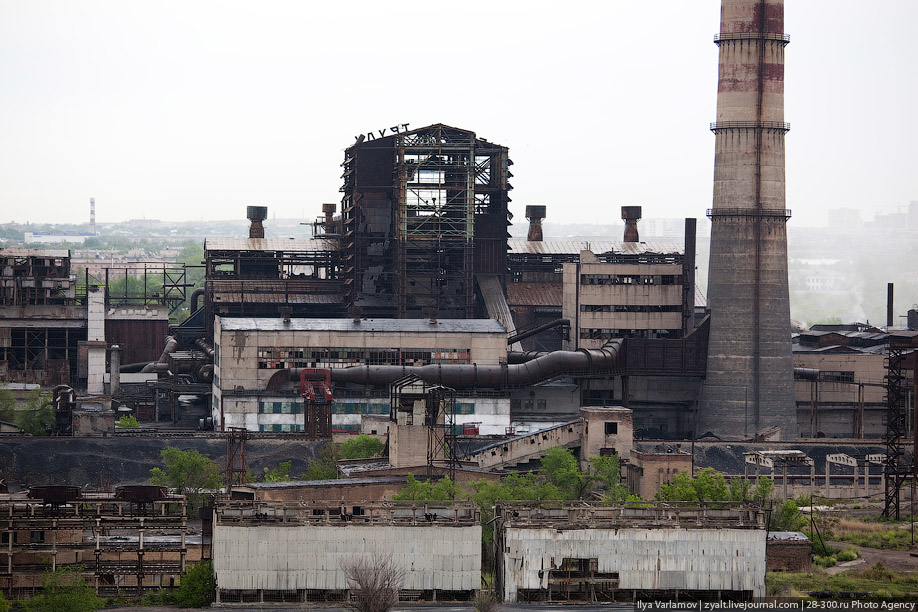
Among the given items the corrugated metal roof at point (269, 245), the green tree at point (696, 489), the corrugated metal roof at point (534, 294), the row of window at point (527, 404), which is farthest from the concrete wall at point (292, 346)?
the corrugated metal roof at point (534, 294)

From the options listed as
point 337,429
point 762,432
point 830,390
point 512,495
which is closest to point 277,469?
point 337,429

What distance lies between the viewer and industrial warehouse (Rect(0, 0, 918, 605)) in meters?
47.8

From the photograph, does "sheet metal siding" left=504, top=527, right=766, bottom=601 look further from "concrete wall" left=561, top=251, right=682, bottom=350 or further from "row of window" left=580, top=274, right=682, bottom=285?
"row of window" left=580, top=274, right=682, bottom=285

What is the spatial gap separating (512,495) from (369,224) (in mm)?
38919

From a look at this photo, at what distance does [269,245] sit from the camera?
101 metres

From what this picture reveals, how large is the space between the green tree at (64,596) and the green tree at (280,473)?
16.5m

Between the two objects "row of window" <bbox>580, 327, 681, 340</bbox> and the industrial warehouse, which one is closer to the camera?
the industrial warehouse

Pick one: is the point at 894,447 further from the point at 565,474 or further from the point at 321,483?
the point at 321,483

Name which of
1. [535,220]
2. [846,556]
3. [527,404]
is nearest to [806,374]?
[527,404]

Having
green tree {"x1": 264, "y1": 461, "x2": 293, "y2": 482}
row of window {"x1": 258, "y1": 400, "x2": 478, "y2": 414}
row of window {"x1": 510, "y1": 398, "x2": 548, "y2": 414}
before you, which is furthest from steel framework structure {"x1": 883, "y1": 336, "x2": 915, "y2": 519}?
green tree {"x1": 264, "y1": 461, "x2": 293, "y2": 482}

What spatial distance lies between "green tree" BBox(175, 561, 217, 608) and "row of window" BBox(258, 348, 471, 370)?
31.1 m

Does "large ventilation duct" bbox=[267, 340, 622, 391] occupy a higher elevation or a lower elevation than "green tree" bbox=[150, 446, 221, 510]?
higher

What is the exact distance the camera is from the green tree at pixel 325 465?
63906 millimetres

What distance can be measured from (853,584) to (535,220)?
6664 cm
